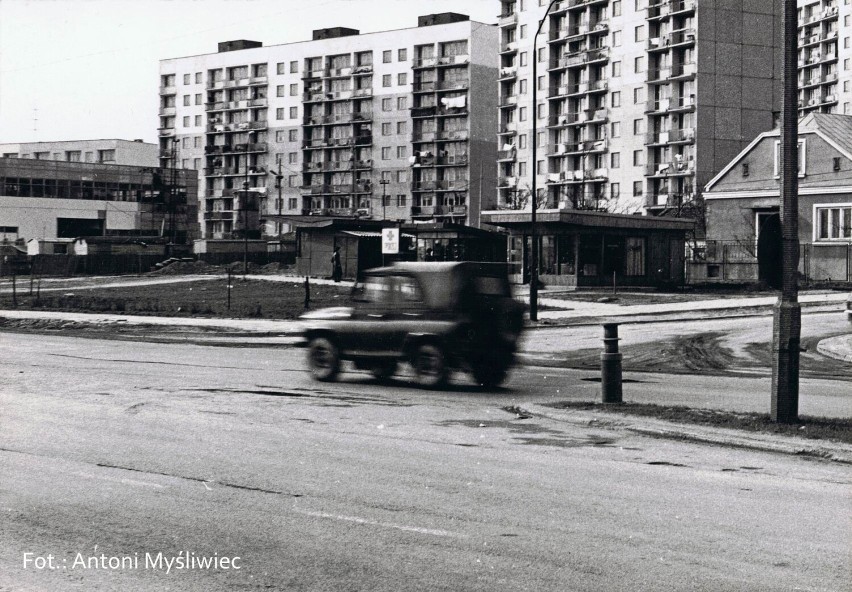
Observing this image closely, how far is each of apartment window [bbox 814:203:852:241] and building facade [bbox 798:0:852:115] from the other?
2356 inches

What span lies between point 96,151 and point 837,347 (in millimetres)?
137380

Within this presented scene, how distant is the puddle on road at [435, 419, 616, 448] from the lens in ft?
37.1

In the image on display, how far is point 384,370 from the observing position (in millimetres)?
17578

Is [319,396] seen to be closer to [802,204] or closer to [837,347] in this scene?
[837,347]

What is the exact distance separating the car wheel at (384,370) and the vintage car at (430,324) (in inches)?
0.9

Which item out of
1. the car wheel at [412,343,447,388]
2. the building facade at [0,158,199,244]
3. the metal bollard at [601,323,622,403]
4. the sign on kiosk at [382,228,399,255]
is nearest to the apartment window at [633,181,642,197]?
the building facade at [0,158,199,244]

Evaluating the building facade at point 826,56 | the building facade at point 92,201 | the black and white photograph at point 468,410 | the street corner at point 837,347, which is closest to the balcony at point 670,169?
the building facade at point 826,56

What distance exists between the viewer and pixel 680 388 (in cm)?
1706

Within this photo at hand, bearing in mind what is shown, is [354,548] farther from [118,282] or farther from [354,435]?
[118,282]

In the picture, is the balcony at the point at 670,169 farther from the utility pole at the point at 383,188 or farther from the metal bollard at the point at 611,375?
the metal bollard at the point at 611,375

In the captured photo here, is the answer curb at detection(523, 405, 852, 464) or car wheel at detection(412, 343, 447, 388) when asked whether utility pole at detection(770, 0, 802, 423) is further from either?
car wheel at detection(412, 343, 447, 388)

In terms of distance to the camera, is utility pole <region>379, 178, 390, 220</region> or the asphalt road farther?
utility pole <region>379, 178, 390, 220</region>

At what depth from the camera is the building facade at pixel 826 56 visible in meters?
111

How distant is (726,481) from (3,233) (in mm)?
109709
